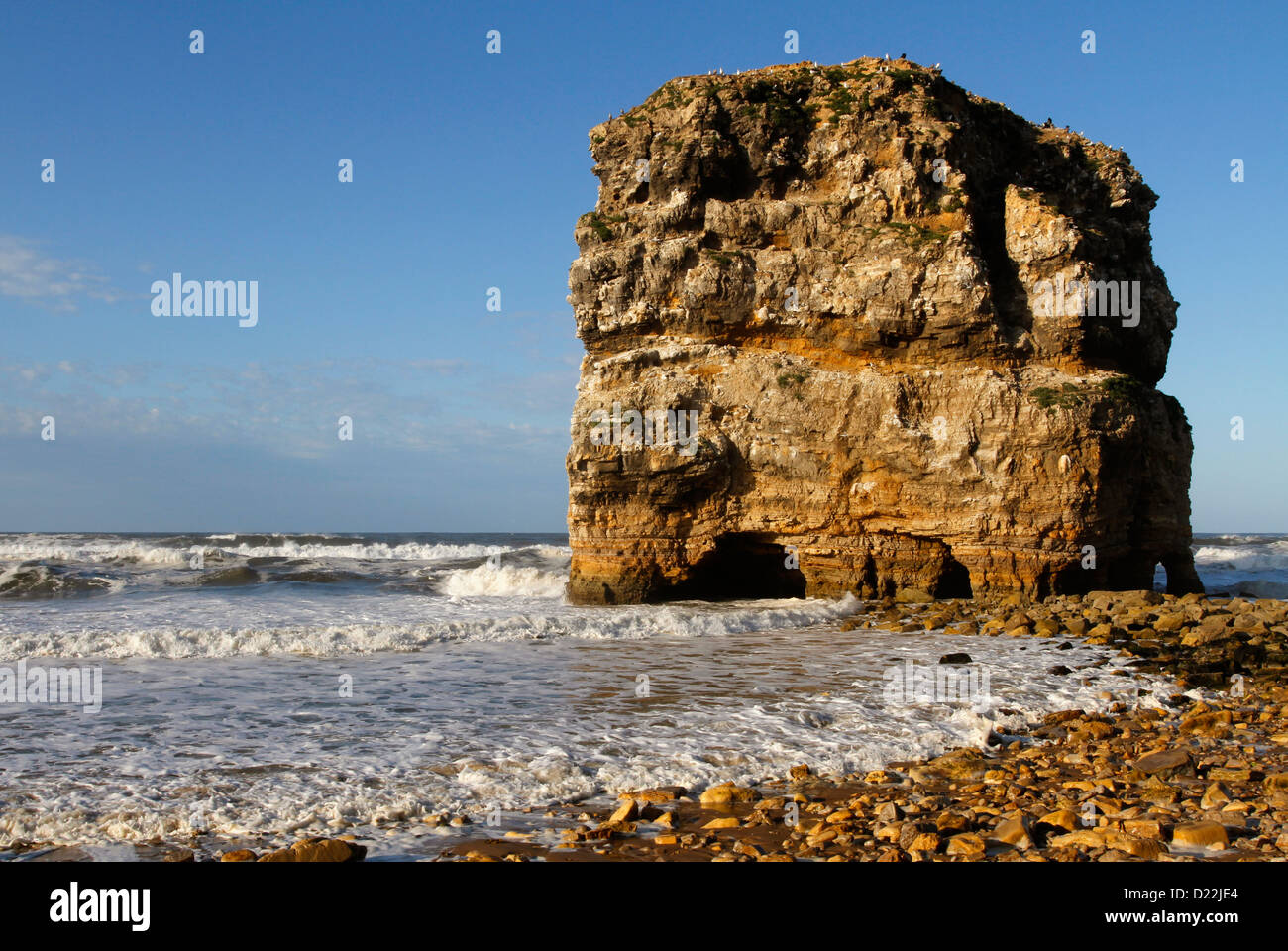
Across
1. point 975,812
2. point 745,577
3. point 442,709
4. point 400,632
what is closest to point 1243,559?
point 745,577

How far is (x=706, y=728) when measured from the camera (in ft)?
28.8

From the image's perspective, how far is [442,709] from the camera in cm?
985

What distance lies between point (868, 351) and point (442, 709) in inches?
551

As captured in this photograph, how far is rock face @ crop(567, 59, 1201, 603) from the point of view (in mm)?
18750

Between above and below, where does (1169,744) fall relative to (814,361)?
below

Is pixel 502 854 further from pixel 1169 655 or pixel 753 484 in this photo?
pixel 753 484

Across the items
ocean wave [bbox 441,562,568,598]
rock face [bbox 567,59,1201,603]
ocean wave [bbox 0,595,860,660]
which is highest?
rock face [bbox 567,59,1201,603]

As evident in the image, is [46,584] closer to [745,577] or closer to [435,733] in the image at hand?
[745,577]

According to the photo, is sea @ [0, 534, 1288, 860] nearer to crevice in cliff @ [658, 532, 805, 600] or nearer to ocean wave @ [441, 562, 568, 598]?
crevice in cliff @ [658, 532, 805, 600]

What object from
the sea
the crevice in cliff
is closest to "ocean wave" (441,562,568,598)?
the crevice in cliff

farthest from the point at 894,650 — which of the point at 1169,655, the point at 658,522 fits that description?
the point at 658,522

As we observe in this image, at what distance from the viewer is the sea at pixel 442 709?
6492 mm

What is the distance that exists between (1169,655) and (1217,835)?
343 inches

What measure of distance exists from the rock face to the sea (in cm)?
223
